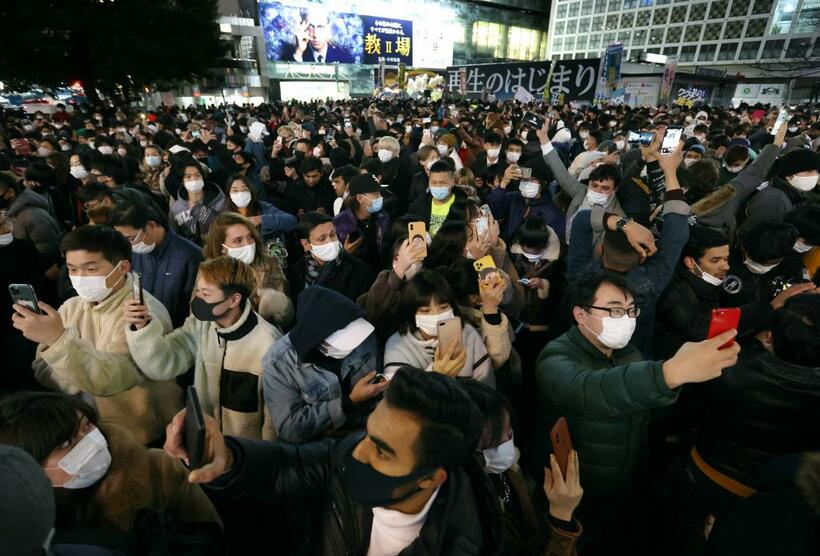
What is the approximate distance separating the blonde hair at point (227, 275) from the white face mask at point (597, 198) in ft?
11.1

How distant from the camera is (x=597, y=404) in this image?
1765 millimetres

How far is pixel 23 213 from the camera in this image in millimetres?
4078

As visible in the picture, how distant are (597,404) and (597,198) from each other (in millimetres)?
2883

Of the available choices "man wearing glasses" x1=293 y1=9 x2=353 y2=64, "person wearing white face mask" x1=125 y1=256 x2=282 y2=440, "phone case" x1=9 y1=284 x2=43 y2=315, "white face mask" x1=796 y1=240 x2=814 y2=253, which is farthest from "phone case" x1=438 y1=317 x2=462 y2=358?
"man wearing glasses" x1=293 y1=9 x2=353 y2=64

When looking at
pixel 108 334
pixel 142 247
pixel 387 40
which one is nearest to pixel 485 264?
pixel 108 334

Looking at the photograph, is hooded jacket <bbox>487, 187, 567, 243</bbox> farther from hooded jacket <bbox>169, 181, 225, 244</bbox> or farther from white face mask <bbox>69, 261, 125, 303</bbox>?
white face mask <bbox>69, 261, 125, 303</bbox>

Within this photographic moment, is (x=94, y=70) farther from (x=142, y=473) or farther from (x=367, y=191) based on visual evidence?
(x=142, y=473)

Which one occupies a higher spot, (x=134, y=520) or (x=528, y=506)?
(x=134, y=520)

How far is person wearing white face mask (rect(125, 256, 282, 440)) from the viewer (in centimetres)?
212

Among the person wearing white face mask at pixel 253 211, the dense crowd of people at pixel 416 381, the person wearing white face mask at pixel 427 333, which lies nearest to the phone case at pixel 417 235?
the dense crowd of people at pixel 416 381

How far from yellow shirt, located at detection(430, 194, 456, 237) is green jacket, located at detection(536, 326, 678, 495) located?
2472 millimetres

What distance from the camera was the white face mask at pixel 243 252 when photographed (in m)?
2.98

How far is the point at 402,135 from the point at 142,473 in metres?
9.42

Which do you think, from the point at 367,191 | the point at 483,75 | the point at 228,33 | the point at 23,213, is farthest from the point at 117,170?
the point at 228,33
